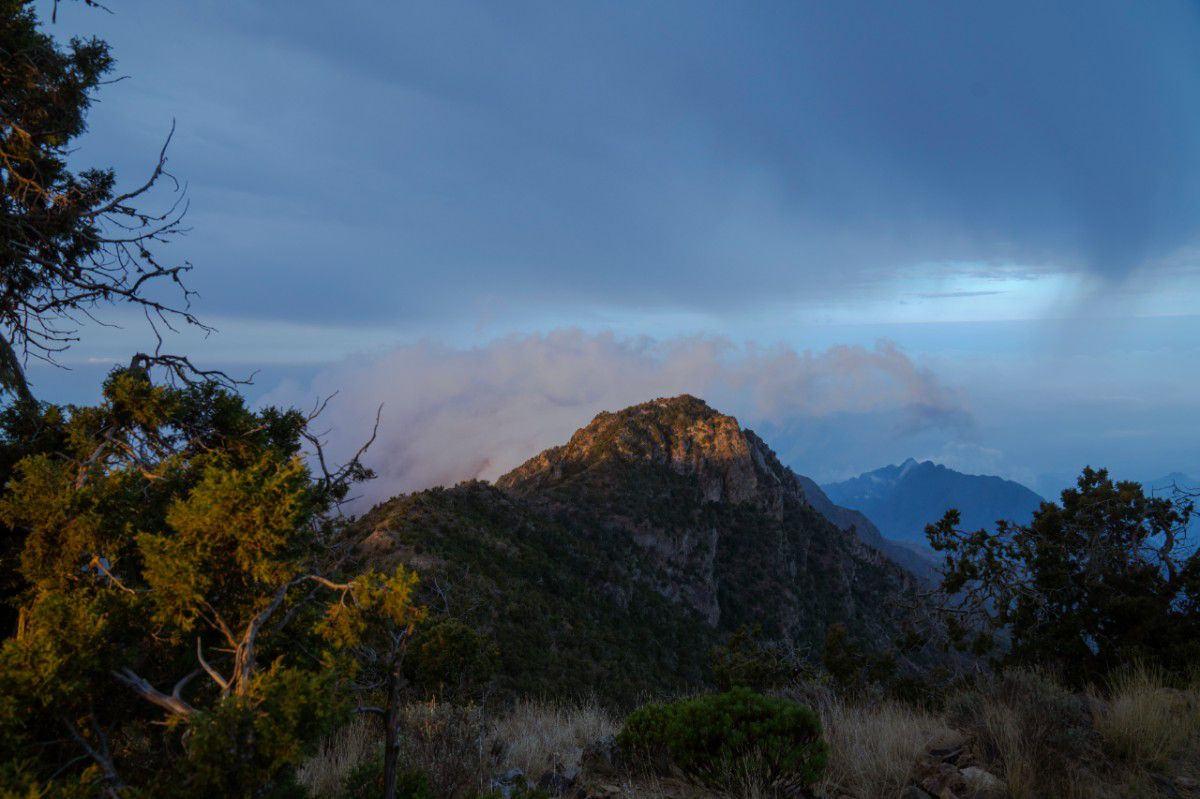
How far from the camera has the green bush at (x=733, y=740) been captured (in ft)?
15.0

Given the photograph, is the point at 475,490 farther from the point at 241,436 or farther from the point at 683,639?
the point at 241,436

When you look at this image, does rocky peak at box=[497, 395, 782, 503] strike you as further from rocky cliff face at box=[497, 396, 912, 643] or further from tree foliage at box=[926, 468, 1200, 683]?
tree foliage at box=[926, 468, 1200, 683]

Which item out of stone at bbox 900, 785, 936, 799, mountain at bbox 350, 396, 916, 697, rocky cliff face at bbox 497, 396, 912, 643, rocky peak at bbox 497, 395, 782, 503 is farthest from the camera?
rocky peak at bbox 497, 395, 782, 503

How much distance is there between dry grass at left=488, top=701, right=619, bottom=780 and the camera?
5219 mm

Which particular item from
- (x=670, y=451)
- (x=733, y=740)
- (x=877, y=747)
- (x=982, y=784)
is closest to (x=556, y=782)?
(x=733, y=740)

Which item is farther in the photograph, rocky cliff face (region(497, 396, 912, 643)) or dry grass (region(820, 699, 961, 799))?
rocky cliff face (region(497, 396, 912, 643))

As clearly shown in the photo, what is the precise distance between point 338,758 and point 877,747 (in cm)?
468

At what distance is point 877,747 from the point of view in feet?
17.0

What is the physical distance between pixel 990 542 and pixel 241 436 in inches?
418

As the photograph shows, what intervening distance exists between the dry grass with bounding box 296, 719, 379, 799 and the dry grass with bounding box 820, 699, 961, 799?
12.5ft

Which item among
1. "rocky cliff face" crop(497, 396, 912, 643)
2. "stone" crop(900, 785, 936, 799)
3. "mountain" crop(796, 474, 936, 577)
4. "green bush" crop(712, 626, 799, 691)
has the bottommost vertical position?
"mountain" crop(796, 474, 936, 577)

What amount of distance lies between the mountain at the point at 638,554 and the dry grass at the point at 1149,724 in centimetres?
401

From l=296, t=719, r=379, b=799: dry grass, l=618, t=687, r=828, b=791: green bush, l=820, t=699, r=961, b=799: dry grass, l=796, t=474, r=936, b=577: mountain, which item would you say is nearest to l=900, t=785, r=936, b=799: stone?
l=820, t=699, r=961, b=799: dry grass

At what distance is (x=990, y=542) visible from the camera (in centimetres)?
957
